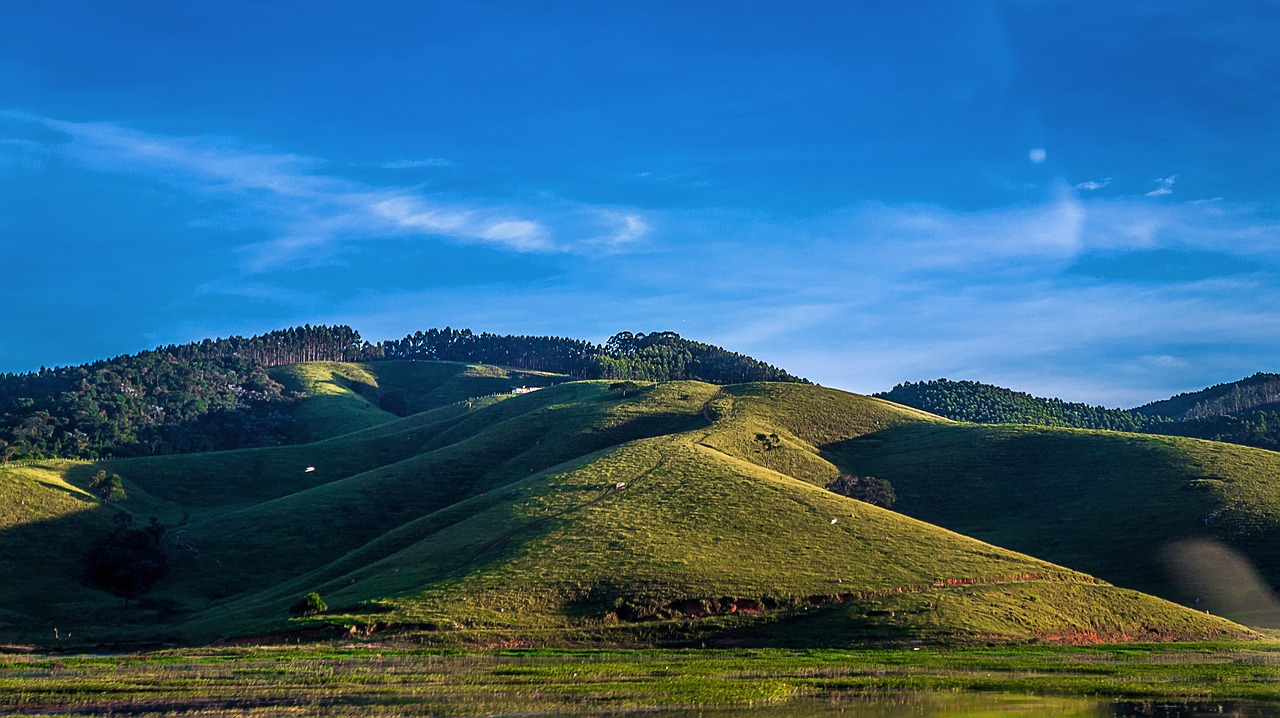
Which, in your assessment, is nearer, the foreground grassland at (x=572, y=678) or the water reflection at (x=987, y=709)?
the water reflection at (x=987, y=709)

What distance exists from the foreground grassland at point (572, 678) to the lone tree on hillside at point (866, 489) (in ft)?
207

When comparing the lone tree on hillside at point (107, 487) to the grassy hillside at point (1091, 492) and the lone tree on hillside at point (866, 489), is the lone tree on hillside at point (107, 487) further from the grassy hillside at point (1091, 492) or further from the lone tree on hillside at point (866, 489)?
the grassy hillside at point (1091, 492)

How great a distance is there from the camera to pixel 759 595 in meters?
83.5

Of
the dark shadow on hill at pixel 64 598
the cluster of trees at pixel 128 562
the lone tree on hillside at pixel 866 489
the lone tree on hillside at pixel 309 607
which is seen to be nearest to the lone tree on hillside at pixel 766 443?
the lone tree on hillside at pixel 866 489

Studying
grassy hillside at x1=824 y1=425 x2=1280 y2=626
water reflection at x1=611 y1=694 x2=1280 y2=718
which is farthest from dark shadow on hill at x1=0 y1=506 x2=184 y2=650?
grassy hillside at x1=824 y1=425 x2=1280 y2=626

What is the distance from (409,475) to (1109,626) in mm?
97324

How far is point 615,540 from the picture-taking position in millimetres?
95750

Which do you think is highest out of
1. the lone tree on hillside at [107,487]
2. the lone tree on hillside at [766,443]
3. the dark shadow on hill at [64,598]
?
the lone tree on hillside at [766,443]

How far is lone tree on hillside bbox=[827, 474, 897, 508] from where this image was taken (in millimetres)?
137613

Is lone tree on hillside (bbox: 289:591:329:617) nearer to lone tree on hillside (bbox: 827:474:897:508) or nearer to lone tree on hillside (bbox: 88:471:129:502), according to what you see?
lone tree on hillside (bbox: 88:471:129:502)

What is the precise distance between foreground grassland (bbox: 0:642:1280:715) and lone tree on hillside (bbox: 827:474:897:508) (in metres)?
63.2

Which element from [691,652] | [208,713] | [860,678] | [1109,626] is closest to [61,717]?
[208,713]

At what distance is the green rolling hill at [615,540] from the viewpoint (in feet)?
268

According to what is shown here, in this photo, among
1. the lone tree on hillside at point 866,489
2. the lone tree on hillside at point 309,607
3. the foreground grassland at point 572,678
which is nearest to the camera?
the foreground grassland at point 572,678
